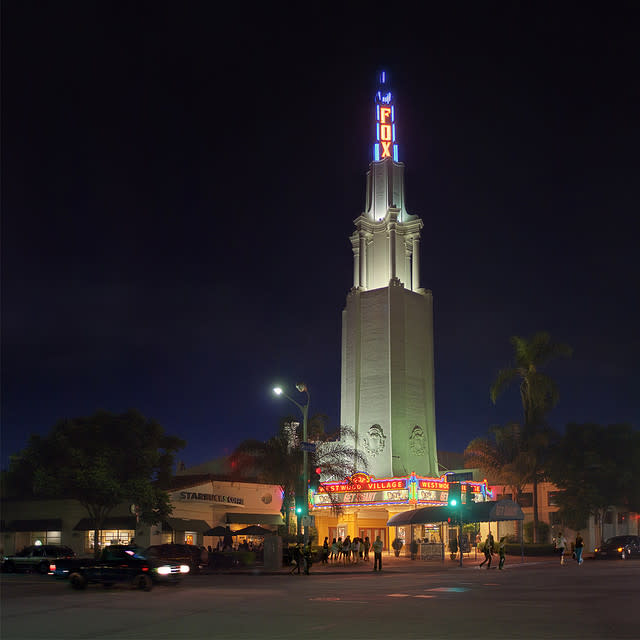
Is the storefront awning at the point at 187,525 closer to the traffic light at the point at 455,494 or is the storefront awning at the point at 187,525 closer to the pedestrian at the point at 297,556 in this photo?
the pedestrian at the point at 297,556

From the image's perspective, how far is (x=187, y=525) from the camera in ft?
185

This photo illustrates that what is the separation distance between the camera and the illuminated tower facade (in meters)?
71.8

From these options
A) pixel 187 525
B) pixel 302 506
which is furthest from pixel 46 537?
pixel 302 506

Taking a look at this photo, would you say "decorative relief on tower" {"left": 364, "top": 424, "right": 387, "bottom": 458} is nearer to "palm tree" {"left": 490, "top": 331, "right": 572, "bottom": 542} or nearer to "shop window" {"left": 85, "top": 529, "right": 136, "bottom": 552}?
"palm tree" {"left": 490, "top": 331, "right": 572, "bottom": 542}

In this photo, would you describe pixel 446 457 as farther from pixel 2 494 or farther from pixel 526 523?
pixel 2 494

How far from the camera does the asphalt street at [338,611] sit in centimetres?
1455

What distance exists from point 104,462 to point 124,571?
23.7 meters

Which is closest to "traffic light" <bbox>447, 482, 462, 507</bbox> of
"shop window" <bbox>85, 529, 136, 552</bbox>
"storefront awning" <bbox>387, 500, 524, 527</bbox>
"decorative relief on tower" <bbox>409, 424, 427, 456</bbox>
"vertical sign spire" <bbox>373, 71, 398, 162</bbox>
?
"storefront awning" <bbox>387, 500, 524, 527</bbox>

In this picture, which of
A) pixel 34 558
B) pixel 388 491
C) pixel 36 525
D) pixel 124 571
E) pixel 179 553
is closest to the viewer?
pixel 124 571

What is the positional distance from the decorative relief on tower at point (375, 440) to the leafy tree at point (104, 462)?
71.0 ft

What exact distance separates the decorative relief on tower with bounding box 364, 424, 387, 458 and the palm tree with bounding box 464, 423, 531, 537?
777 cm

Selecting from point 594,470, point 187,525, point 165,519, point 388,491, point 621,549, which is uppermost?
point 594,470

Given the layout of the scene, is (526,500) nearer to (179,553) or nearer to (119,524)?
(119,524)

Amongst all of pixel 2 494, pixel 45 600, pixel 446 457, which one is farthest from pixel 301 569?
pixel 446 457
